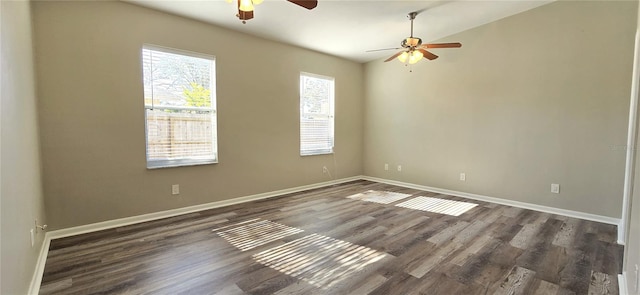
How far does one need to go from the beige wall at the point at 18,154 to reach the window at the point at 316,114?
3578 mm

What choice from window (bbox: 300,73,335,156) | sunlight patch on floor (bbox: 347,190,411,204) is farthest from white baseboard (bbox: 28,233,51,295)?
sunlight patch on floor (bbox: 347,190,411,204)

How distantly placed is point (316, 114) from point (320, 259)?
3.45 metres

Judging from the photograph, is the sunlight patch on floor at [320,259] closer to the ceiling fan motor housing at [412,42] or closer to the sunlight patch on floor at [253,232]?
the sunlight patch on floor at [253,232]

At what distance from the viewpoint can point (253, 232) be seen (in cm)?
315

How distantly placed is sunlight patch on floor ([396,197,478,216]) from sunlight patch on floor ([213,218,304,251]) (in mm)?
1960

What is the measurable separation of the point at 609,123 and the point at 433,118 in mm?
2281

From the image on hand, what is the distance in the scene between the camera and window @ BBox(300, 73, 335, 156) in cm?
533

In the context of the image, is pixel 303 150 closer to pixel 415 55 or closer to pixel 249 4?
pixel 415 55

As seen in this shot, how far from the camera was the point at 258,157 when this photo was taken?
460cm

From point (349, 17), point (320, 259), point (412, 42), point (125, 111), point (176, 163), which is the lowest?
point (320, 259)

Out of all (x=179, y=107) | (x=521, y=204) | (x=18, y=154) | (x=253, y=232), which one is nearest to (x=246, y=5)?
(x=18, y=154)

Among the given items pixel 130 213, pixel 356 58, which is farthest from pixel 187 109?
pixel 356 58

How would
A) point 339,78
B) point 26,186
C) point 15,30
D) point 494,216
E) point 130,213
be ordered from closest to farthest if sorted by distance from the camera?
1. point 15,30
2. point 26,186
3. point 130,213
4. point 494,216
5. point 339,78

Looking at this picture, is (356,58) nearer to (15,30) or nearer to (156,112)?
(156,112)
